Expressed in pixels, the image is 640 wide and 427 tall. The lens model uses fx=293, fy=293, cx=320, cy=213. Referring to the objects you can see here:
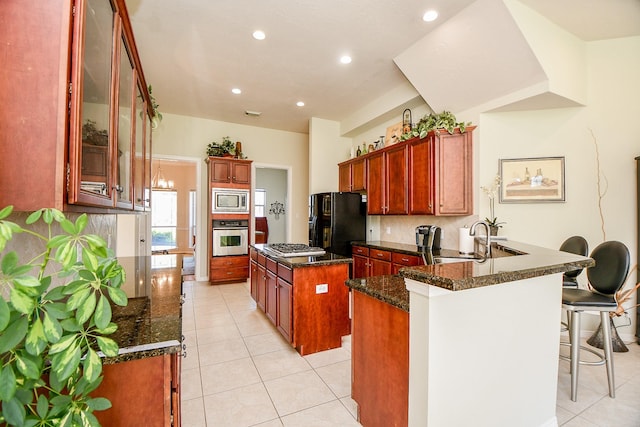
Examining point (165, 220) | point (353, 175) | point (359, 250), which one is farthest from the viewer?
point (165, 220)

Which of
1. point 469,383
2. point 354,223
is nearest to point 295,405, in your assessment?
point 469,383

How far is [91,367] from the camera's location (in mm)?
670

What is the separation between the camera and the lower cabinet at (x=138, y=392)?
100cm

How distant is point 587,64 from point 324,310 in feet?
12.3

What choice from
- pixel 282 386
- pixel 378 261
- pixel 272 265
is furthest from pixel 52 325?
pixel 378 261

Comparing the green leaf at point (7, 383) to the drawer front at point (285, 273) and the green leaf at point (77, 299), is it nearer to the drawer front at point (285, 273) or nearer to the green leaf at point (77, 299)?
the green leaf at point (77, 299)

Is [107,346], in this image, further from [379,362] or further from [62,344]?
[379,362]

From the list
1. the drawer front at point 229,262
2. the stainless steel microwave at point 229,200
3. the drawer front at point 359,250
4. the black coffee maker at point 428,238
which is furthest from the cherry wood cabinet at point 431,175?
the drawer front at point 229,262

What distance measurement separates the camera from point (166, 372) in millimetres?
1062

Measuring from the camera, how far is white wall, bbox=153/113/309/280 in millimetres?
5488

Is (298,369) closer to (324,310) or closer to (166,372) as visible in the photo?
(324,310)

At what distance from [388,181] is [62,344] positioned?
4204 mm

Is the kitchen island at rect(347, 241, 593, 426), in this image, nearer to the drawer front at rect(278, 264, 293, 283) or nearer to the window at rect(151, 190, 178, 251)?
the drawer front at rect(278, 264, 293, 283)

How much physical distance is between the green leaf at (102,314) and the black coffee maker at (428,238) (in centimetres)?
360
